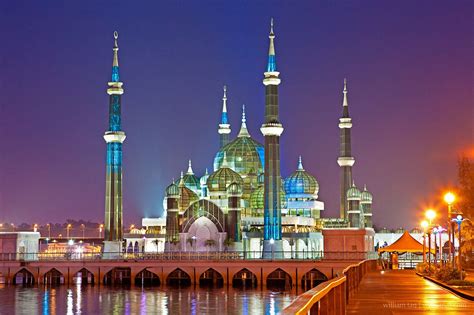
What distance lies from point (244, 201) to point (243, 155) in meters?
7.97

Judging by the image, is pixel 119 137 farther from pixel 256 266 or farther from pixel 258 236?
pixel 256 266

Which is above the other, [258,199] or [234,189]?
[234,189]

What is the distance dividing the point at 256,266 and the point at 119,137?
28050 mm

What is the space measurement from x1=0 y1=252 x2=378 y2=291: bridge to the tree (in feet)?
38.1

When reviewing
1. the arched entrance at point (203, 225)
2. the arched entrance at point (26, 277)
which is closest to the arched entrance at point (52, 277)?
the arched entrance at point (26, 277)

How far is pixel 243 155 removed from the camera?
12250cm

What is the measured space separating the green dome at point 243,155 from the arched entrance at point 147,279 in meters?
29.9

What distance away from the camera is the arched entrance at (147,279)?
9100cm

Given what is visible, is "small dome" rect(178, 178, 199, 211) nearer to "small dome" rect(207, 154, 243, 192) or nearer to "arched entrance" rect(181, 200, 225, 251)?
"small dome" rect(207, 154, 243, 192)

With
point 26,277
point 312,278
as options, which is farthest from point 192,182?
point 312,278

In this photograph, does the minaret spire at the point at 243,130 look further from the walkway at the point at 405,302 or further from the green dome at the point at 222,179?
A: the walkway at the point at 405,302

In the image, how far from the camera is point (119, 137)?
336 ft

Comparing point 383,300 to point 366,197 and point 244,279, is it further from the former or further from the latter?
point 366,197

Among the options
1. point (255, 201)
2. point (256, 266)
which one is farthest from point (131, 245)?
point (256, 266)
